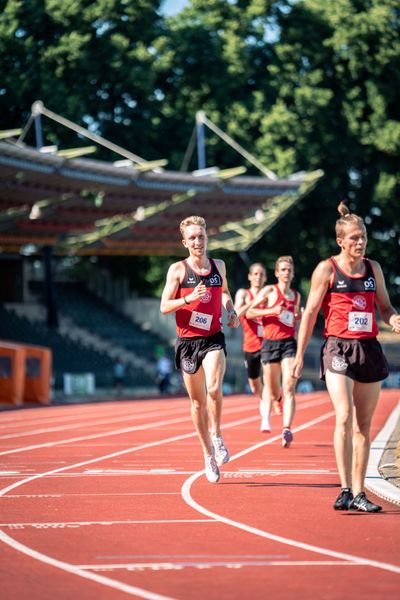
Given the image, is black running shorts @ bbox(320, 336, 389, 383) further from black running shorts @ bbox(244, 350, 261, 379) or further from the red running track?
black running shorts @ bbox(244, 350, 261, 379)

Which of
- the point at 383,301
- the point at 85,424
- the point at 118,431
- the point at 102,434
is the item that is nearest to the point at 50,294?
the point at 85,424

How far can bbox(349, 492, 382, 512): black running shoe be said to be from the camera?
9.38m

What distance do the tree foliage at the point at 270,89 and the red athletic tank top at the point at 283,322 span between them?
3764 cm

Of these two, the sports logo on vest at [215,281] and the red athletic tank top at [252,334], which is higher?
the sports logo on vest at [215,281]

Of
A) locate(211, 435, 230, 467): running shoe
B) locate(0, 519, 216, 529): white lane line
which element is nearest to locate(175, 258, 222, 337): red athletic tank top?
locate(211, 435, 230, 467): running shoe

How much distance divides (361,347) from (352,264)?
1.90 ft

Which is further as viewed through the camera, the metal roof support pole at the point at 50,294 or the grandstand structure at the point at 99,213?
the metal roof support pole at the point at 50,294

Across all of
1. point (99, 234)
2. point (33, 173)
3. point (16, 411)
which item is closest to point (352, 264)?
point (16, 411)

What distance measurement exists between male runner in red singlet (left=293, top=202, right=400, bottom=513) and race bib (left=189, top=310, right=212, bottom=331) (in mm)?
1934

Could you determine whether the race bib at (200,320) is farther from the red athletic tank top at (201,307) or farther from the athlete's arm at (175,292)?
the athlete's arm at (175,292)

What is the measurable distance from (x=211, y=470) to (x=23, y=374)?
2349 cm

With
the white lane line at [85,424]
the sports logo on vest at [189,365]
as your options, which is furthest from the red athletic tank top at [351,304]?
the white lane line at [85,424]

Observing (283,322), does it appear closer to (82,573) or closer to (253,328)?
(253,328)

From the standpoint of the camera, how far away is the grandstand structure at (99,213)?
137ft
